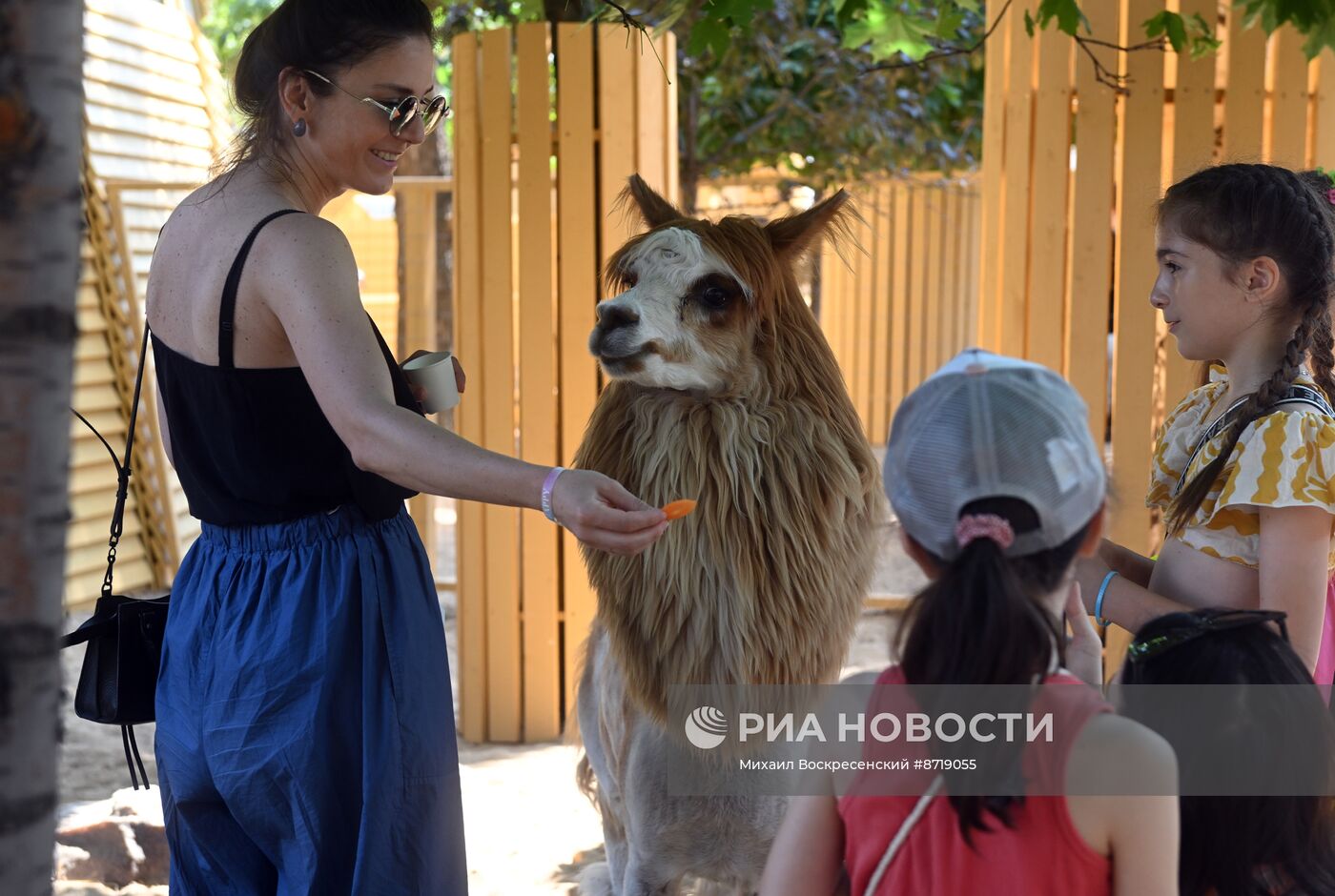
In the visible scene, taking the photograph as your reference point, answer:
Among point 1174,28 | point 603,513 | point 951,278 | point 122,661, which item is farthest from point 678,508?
point 951,278

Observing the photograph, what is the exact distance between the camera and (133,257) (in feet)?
22.7

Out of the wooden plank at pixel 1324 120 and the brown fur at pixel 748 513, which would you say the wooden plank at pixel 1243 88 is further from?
the brown fur at pixel 748 513

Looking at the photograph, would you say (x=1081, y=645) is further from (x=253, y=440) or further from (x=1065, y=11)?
(x=1065, y=11)

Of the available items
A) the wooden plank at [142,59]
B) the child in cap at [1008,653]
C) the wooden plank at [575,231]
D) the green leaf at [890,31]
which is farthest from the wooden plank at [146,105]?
the child in cap at [1008,653]

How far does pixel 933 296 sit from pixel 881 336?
581 millimetres

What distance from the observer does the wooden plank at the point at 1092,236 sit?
3.82 meters

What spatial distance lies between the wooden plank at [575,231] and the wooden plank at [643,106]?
81mm

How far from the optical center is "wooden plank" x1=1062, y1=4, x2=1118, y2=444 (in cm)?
382

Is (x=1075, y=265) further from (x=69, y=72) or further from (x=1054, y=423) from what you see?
(x=69, y=72)

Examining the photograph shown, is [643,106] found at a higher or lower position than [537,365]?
higher

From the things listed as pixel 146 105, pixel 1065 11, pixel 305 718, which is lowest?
pixel 305 718

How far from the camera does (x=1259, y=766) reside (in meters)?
1.37

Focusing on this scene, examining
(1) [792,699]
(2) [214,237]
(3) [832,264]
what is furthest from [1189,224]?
(3) [832,264]

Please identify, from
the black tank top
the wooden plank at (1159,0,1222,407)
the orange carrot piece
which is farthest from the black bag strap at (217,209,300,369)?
the wooden plank at (1159,0,1222,407)
